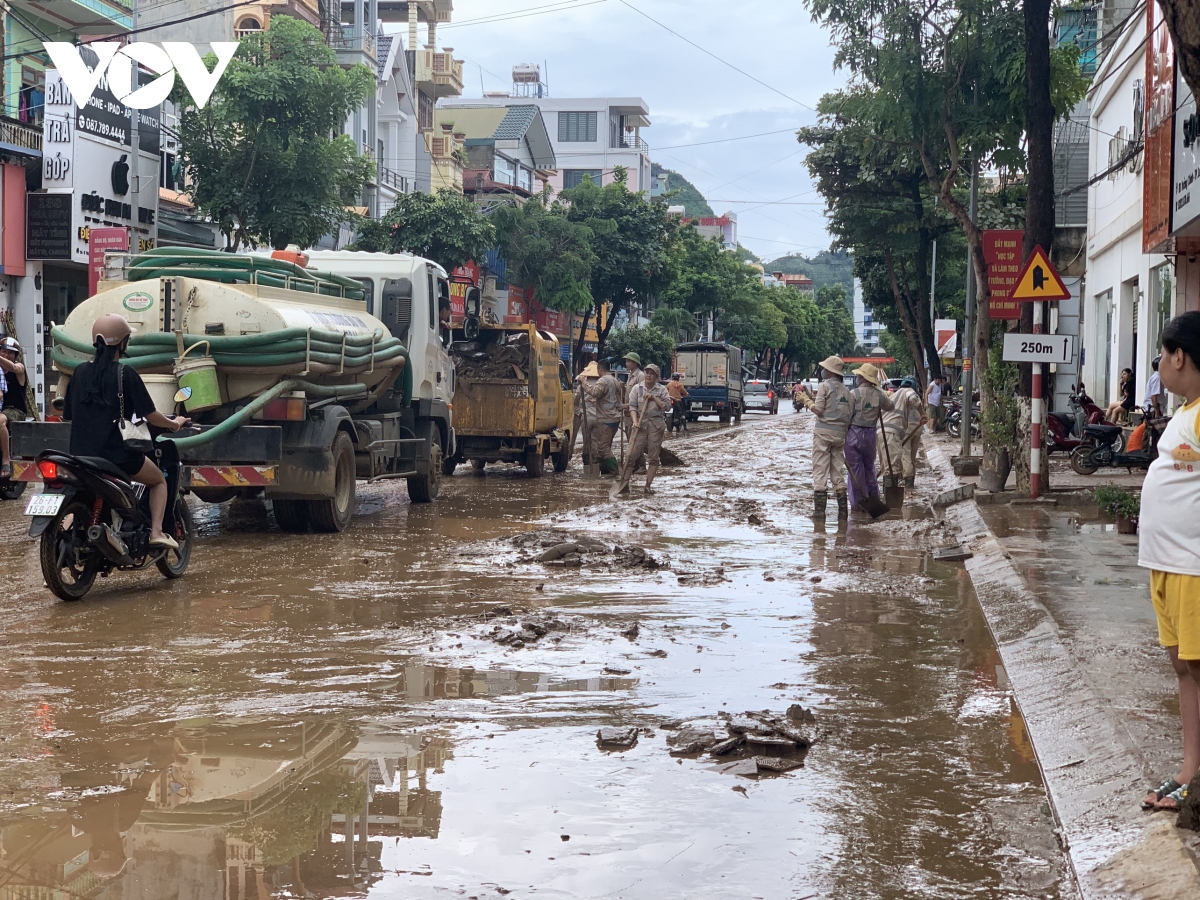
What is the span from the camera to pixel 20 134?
27.2m

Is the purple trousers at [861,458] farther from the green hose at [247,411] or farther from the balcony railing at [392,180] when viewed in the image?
the balcony railing at [392,180]

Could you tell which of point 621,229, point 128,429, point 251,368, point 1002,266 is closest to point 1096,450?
point 1002,266

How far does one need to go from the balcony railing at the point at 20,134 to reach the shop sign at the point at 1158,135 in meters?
20.7

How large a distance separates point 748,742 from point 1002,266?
14981mm

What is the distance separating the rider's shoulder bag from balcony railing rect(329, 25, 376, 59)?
35.5 metres

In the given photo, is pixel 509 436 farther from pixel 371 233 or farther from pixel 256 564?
pixel 371 233

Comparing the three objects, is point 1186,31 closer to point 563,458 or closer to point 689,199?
point 563,458

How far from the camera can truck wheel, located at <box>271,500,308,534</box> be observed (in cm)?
1298

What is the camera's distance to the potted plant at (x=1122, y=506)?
483 inches

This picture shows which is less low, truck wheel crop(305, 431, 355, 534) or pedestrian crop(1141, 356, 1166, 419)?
pedestrian crop(1141, 356, 1166, 419)

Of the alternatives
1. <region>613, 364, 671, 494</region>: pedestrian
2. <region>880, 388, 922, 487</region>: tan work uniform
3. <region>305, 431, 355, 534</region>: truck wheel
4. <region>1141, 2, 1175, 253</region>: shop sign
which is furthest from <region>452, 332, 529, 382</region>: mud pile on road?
<region>1141, 2, 1175, 253</region>: shop sign

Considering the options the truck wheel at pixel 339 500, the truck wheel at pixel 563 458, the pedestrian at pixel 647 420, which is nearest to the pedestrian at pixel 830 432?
the pedestrian at pixel 647 420

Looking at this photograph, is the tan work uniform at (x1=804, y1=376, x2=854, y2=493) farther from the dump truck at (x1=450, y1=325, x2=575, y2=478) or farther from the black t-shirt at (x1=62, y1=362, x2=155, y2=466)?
the black t-shirt at (x1=62, y1=362, x2=155, y2=466)

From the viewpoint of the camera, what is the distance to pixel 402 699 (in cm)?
629
